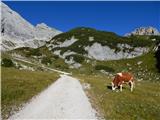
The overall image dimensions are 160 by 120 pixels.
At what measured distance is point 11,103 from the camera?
2750 cm

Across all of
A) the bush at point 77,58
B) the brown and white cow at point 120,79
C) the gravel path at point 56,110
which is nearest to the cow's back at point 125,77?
the brown and white cow at point 120,79

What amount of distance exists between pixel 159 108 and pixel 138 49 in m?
163

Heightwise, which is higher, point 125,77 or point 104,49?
point 104,49

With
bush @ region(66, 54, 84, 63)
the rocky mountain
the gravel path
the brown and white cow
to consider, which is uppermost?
the rocky mountain

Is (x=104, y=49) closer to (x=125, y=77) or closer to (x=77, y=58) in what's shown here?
(x=77, y=58)

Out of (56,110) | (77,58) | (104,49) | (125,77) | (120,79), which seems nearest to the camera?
(56,110)

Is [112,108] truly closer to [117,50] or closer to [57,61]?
[57,61]

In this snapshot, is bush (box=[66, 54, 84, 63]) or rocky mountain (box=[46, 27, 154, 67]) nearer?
bush (box=[66, 54, 84, 63])

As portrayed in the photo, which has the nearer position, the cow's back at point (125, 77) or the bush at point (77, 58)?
the cow's back at point (125, 77)

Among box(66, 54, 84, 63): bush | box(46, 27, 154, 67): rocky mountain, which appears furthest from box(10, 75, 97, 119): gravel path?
box(46, 27, 154, 67): rocky mountain

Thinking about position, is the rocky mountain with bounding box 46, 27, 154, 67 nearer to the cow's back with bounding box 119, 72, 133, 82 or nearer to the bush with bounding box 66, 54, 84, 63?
the bush with bounding box 66, 54, 84, 63

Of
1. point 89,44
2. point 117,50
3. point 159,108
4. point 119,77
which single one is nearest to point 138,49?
point 117,50

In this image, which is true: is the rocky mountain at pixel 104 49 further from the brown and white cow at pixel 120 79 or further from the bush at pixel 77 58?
the brown and white cow at pixel 120 79

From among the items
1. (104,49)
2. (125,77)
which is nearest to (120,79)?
(125,77)
